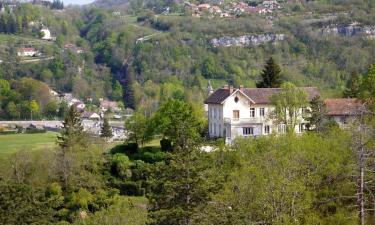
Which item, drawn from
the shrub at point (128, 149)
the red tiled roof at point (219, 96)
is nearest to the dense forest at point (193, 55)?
the red tiled roof at point (219, 96)

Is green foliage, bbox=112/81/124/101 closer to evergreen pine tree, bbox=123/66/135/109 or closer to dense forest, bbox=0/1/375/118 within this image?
dense forest, bbox=0/1/375/118

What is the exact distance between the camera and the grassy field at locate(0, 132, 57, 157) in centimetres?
5528

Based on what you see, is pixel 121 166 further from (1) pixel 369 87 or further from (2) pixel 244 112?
(1) pixel 369 87

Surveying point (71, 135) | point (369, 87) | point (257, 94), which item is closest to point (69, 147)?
point (71, 135)

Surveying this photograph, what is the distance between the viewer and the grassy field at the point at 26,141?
2176 inches

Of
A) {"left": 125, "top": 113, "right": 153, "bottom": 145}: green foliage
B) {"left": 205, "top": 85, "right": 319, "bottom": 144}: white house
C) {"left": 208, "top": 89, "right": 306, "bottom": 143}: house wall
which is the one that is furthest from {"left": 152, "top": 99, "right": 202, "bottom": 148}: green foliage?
{"left": 205, "top": 85, "right": 319, "bottom": 144}: white house

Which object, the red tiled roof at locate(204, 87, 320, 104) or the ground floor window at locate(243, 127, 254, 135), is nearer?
the ground floor window at locate(243, 127, 254, 135)

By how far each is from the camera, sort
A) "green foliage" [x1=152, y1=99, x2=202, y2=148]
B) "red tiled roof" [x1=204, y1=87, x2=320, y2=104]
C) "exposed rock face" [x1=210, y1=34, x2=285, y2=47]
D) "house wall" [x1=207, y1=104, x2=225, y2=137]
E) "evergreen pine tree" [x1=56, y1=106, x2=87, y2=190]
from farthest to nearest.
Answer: "exposed rock face" [x1=210, y1=34, x2=285, y2=47] < "house wall" [x1=207, y1=104, x2=225, y2=137] < "red tiled roof" [x1=204, y1=87, x2=320, y2=104] < "green foliage" [x1=152, y1=99, x2=202, y2=148] < "evergreen pine tree" [x1=56, y1=106, x2=87, y2=190]

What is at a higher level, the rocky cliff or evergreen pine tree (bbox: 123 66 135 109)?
the rocky cliff

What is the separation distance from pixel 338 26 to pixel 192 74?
2053cm

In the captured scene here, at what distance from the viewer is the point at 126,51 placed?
4579 inches

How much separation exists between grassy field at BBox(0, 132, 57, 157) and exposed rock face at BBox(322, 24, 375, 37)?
47233 millimetres

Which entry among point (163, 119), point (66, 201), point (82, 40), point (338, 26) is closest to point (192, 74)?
point (338, 26)

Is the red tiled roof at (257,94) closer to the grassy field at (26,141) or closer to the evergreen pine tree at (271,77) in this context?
the evergreen pine tree at (271,77)
